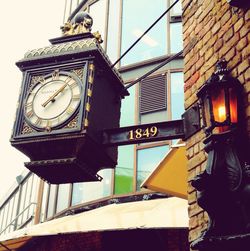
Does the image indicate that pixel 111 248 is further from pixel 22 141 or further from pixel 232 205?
pixel 232 205

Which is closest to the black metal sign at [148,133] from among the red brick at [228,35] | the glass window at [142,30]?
the red brick at [228,35]

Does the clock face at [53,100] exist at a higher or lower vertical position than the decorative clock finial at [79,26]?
lower

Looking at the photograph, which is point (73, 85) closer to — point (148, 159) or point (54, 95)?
point (54, 95)

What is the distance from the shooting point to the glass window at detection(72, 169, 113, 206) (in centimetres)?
1085

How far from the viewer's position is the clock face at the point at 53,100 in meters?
4.11

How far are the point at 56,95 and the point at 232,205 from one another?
207 cm

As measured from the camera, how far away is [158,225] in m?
6.59

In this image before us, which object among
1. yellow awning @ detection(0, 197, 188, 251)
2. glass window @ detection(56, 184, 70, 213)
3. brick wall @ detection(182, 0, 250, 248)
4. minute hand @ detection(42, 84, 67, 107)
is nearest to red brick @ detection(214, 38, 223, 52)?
brick wall @ detection(182, 0, 250, 248)

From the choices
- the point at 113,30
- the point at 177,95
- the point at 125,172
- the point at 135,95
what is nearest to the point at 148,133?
the point at 125,172

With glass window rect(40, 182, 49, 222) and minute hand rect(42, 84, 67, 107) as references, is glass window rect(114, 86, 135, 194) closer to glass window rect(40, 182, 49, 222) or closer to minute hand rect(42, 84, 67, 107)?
glass window rect(40, 182, 49, 222)

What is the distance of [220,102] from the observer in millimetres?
3078

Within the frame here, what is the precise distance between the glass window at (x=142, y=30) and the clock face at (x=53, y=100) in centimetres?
770

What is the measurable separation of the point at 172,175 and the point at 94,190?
632 cm

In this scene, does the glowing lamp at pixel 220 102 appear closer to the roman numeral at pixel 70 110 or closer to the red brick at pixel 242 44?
the red brick at pixel 242 44
